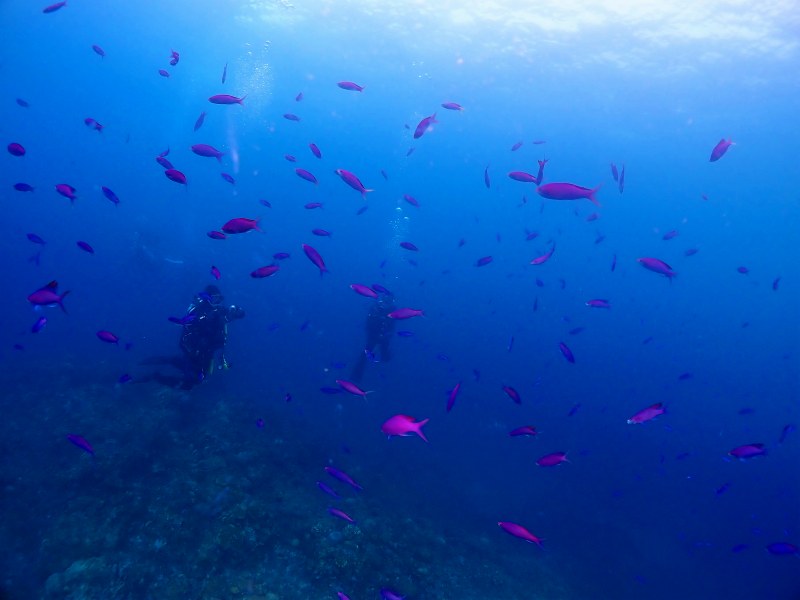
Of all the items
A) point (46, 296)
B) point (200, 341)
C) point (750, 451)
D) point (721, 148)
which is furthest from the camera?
point (200, 341)

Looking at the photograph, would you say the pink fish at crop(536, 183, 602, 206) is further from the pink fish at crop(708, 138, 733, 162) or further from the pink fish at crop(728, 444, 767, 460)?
the pink fish at crop(728, 444, 767, 460)

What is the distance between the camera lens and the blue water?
21.4 feet

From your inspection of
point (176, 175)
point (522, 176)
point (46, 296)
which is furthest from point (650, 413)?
point (176, 175)

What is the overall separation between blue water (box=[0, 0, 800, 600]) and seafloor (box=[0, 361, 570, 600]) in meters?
0.05

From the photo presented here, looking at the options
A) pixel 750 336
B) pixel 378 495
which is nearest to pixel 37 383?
pixel 378 495

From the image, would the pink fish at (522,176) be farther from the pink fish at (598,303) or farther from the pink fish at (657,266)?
the pink fish at (598,303)

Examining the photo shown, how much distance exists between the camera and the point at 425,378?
65.1 ft

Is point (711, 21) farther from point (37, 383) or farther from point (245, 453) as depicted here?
point (37, 383)

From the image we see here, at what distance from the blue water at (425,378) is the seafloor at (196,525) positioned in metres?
0.05

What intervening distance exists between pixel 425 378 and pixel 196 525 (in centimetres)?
1438

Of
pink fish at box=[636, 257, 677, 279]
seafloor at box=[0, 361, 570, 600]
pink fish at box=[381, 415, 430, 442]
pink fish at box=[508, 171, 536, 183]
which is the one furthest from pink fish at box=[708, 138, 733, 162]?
seafloor at box=[0, 361, 570, 600]

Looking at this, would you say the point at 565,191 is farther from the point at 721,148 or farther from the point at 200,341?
the point at 200,341

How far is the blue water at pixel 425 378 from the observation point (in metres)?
6.52

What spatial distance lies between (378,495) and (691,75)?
94.9 ft
